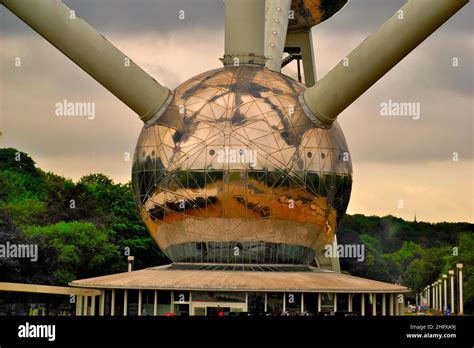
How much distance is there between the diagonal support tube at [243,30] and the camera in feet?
127

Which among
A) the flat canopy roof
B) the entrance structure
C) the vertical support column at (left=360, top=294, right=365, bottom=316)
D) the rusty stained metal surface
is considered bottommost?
the vertical support column at (left=360, top=294, right=365, bottom=316)

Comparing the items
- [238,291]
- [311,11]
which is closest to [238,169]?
[238,291]

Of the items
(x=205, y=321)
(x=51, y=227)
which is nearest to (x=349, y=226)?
(x=51, y=227)

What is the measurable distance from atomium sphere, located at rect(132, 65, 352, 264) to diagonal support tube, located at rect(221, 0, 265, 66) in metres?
1.55

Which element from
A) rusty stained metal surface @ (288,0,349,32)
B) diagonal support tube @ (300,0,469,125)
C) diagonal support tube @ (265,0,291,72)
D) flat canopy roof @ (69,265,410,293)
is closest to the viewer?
diagonal support tube @ (300,0,469,125)

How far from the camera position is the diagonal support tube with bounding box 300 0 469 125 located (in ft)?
111

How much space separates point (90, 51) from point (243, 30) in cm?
598

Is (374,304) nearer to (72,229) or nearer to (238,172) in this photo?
(238,172)

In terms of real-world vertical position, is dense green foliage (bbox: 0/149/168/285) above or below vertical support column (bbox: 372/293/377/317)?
above

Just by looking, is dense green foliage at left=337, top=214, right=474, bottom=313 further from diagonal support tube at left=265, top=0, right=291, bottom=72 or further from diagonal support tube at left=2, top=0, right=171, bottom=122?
diagonal support tube at left=2, top=0, right=171, bottom=122

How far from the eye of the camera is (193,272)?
3609cm

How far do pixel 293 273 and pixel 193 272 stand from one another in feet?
10.8

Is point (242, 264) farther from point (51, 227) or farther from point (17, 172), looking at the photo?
point (17, 172)

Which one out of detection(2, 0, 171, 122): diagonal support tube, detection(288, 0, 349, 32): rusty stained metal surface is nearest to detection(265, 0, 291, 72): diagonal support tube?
detection(288, 0, 349, 32): rusty stained metal surface
